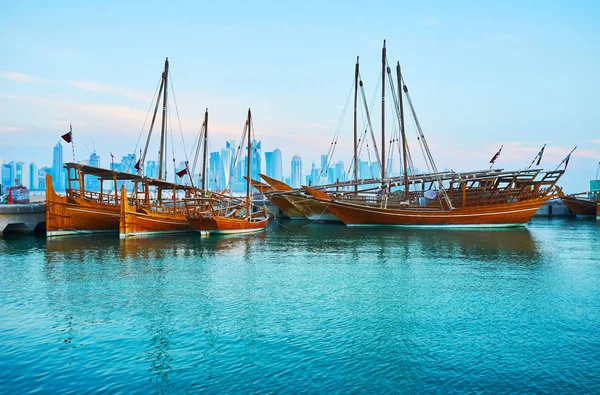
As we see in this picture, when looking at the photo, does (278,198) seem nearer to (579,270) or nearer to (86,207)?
(86,207)

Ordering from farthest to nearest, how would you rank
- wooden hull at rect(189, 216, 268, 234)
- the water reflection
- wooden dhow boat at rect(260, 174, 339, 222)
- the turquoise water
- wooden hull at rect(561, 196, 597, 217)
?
wooden hull at rect(561, 196, 597, 217)
wooden dhow boat at rect(260, 174, 339, 222)
wooden hull at rect(189, 216, 268, 234)
the water reflection
the turquoise water

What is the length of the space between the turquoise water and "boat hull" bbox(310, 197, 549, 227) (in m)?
21.6

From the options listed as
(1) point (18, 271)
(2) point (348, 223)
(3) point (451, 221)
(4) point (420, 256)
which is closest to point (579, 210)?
(3) point (451, 221)

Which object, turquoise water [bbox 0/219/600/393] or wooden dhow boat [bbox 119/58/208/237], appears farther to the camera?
wooden dhow boat [bbox 119/58/208/237]

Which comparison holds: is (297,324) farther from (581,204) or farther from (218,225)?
(581,204)

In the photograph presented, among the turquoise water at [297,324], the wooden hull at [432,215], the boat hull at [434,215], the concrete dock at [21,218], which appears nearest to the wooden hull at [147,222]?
the concrete dock at [21,218]

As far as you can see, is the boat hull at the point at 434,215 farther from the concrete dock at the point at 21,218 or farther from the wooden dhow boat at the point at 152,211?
the concrete dock at the point at 21,218

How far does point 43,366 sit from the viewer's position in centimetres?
1027

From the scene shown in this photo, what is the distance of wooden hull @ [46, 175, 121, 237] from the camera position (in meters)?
36.3

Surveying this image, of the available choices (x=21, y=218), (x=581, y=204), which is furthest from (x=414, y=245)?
(x=581, y=204)

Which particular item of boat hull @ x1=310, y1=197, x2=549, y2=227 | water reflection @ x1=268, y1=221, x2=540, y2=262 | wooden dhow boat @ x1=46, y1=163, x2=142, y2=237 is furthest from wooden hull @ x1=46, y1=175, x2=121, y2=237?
boat hull @ x1=310, y1=197, x2=549, y2=227

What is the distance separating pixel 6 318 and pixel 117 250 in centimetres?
1541

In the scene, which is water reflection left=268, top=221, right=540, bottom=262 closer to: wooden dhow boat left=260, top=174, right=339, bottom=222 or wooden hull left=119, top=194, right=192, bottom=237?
wooden hull left=119, top=194, right=192, bottom=237

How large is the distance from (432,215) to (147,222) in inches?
1069
